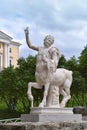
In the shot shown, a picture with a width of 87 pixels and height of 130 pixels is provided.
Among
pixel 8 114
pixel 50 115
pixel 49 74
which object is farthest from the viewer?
pixel 8 114

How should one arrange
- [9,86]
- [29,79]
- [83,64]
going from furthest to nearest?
[9,86], [83,64], [29,79]

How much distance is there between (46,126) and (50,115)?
139 centimetres

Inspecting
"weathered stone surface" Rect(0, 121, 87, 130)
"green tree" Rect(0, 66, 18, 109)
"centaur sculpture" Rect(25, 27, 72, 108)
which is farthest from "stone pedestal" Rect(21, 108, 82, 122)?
"green tree" Rect(0, 66, 18, 109)

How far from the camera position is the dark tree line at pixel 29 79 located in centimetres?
4694

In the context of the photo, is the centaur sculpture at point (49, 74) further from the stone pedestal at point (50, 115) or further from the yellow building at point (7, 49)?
the yellow building at point (7, 49)

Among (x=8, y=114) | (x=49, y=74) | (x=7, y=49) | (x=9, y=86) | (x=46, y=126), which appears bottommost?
(x=46, y=126)

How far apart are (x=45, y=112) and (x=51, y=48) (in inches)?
89.6

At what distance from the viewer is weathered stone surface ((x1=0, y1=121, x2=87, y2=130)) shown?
14.8 meters

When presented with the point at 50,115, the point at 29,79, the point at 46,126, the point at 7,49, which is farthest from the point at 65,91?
the point at 7,49

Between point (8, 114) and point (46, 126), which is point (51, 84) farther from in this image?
point (8, 114)

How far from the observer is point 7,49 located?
344ft

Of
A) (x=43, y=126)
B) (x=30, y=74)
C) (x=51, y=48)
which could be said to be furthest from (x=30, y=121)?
(x=30, y=74)

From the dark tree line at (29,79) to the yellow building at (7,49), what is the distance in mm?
49017

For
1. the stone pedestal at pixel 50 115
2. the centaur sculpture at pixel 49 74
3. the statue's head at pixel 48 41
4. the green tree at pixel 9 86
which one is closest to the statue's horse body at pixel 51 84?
the centaur sculpture at pixel 49 74
